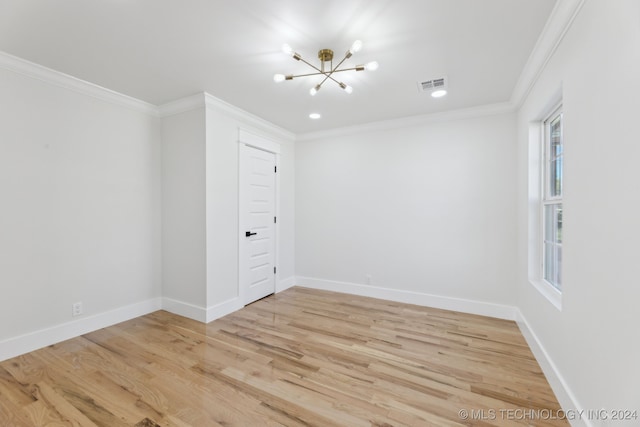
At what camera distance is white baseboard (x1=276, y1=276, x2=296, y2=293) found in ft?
14.9

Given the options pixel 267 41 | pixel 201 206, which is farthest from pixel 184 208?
pixel 267 41

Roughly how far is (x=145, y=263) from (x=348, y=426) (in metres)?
3.13

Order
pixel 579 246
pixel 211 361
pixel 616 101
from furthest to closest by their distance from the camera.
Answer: pixel 211 361
pixel 579 246
pixel 616 101

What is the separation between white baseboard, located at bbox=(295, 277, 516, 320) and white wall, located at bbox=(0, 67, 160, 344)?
8.04ft

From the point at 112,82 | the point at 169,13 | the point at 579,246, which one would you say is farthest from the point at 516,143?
the point at 112,82

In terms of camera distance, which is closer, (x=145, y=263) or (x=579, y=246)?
(x=579, y=246)

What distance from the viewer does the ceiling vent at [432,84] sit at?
2822 millimetres

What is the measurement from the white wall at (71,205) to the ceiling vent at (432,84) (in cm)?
337

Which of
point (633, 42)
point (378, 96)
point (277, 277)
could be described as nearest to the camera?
point (633, 42)

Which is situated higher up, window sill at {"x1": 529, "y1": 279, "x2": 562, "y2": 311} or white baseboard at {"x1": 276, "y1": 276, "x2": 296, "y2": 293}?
window sill at {"x1": 529, "y1": 279, "x2": 562, "y2": 311}

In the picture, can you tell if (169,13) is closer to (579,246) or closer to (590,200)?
(590,200)

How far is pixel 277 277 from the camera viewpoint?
4.50 m

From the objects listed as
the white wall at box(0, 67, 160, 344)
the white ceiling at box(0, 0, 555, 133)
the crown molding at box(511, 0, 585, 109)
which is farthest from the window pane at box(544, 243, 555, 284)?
the white wall at box(0, 67, 160, 344)

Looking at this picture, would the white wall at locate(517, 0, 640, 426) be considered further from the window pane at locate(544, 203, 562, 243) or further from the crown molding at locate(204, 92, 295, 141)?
the crown molding at locate(204, 92, 295, 141)
